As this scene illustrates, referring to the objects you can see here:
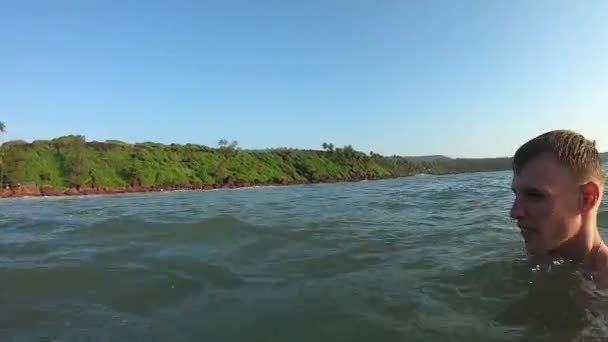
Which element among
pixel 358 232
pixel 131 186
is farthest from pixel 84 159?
pixel 358 232

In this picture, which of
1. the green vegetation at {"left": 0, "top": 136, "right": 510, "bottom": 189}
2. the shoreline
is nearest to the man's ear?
the shoreline

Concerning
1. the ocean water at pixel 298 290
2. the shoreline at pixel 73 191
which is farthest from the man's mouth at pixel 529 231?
the shoreline at pixel 73 191

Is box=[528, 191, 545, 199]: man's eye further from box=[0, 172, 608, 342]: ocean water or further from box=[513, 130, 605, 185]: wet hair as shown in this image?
box=[0, 172, 608, 342]: ocean water

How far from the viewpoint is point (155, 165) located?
2936 inches

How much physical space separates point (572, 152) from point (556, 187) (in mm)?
259

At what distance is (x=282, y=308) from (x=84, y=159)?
69724 millimetres

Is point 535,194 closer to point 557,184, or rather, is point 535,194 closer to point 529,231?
point 557,184

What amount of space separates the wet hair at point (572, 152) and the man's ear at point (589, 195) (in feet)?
0.15

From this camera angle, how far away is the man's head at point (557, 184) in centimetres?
303

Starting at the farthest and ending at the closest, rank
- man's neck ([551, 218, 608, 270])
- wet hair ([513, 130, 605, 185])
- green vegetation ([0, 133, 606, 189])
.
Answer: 1. green vegetation ([0, 133, 606, 189])
2. man's neck ([551, 218, 608, 270])
3. wet hair ([513, 130, 605, 185])

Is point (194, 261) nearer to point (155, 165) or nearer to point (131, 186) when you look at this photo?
point (131, 186)

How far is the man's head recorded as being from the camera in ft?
9.93

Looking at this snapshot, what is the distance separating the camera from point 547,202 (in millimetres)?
3047

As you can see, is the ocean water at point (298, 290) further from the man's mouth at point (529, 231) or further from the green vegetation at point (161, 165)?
the green vegetation at point (161, 165)
